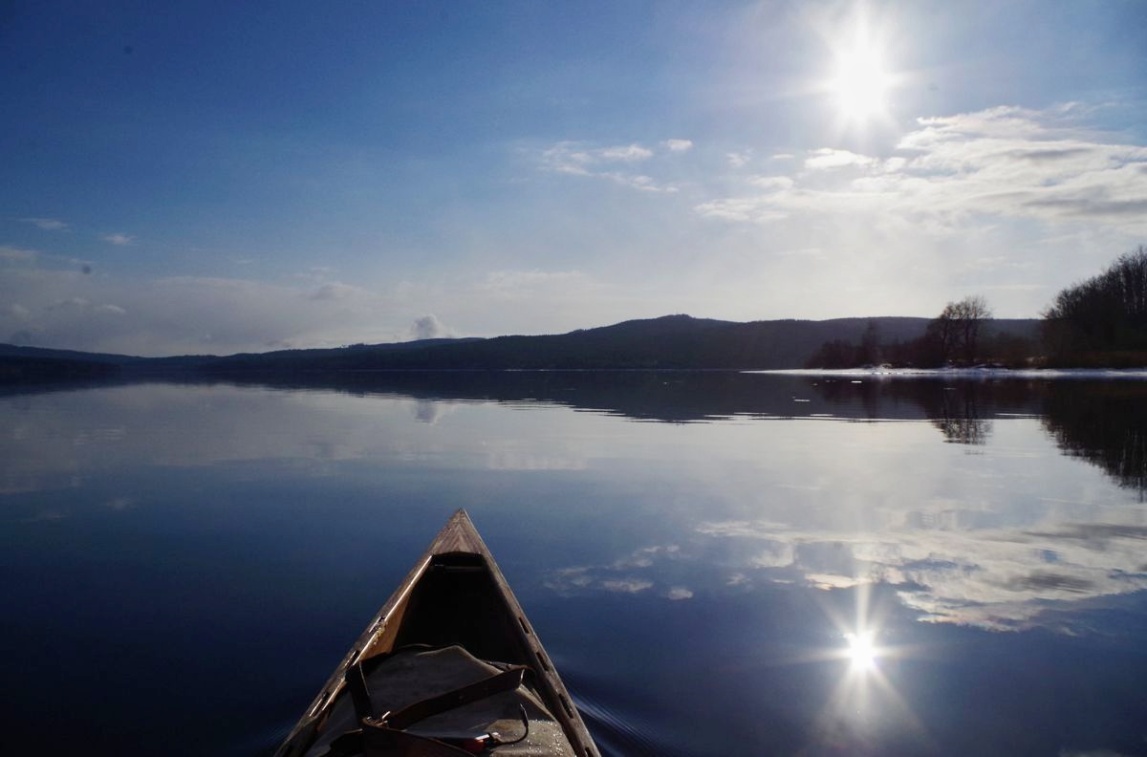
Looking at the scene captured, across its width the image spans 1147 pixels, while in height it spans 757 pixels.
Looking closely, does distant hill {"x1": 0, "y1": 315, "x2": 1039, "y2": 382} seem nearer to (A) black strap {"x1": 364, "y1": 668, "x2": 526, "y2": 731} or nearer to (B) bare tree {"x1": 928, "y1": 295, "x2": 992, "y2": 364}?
(B) bare tree {"x1": 928, "y1": 295, "x2": 992, "y2": 364}

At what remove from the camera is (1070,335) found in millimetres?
74688

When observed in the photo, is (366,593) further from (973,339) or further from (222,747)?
(973,339)

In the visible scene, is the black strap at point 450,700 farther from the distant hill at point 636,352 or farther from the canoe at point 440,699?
the distant hill at point 636,352

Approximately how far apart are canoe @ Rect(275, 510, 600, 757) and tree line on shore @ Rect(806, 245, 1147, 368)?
7537 centimetres

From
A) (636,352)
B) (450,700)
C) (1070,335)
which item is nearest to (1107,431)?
(450,700)

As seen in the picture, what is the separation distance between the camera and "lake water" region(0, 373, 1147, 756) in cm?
538

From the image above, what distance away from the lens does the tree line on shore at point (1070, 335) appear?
70.2 meters

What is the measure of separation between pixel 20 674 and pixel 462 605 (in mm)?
3678

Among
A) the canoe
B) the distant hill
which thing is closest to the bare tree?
the distant hill

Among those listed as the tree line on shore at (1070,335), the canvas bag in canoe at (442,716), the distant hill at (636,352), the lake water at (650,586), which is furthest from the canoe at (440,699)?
the distant hill at (636,352)

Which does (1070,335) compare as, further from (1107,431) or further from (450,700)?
(450,700)

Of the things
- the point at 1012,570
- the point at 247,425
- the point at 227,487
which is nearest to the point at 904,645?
the point at 1012,570

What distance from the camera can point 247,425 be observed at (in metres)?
26.2

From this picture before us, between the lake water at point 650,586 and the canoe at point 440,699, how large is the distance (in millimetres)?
666
